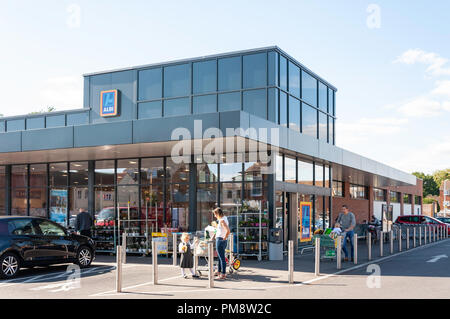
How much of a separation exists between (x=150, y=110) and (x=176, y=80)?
1741 millimetres

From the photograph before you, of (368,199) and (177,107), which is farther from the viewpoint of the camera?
(368,199)

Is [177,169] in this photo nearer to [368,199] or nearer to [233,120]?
[233,120]

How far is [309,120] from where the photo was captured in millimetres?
22516

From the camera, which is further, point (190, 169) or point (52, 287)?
point (190, 169)

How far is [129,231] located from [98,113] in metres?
6.66

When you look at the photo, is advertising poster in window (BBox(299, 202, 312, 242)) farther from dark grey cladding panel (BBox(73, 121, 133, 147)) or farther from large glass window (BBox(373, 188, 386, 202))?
large glass window (BBox(373, 188, 386, 202))

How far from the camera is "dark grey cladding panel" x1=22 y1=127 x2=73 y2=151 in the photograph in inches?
675

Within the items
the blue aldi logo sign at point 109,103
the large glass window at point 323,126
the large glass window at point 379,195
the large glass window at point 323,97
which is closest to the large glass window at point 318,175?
the large glass window at point 323,126

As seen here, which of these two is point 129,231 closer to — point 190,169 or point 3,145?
point 190,169

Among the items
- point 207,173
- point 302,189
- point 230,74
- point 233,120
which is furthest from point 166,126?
point 302,189

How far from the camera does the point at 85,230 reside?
1819 cm

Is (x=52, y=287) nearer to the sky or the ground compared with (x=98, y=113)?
nearer to the ground

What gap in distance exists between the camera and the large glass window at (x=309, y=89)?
22016 mm
